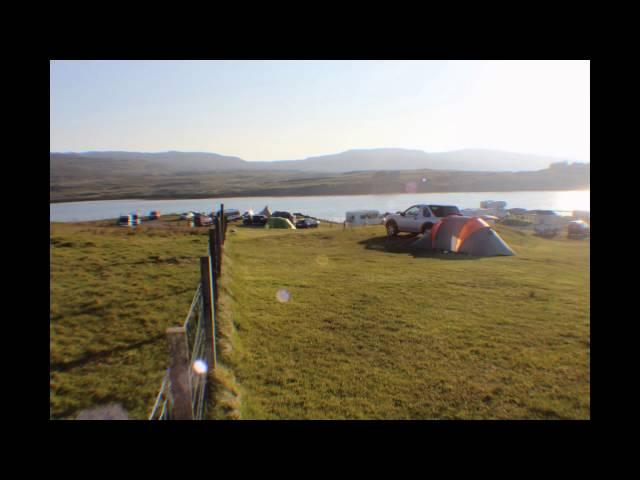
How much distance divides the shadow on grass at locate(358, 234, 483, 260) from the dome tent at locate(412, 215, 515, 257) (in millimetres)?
389

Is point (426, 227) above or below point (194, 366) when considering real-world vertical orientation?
above

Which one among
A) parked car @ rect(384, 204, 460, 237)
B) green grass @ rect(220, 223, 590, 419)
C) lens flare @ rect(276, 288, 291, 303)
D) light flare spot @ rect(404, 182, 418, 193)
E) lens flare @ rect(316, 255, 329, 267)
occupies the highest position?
light flare spot @ rect(404, 182, 418, 193)

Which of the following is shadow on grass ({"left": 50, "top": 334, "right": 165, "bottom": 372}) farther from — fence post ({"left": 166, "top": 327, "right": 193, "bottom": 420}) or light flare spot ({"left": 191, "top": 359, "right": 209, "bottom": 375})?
fence post ({"left": 166, "top": 327, "right": 193, "bottom": 420})

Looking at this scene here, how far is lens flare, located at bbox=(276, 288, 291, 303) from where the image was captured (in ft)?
28.4

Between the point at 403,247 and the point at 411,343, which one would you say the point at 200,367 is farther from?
the point at 403,247

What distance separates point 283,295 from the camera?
9.05 metres

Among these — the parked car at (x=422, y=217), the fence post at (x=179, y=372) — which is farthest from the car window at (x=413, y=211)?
the fence post at (x=179, y=372)

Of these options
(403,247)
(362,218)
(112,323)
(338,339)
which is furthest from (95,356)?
(362,218)

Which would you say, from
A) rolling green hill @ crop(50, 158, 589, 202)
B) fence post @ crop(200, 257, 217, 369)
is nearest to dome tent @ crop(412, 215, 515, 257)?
fence post @ crop(200, 257, 217, 369)

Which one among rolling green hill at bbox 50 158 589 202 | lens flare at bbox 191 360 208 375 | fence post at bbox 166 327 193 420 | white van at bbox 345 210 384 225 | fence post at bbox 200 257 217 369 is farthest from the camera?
rolling green hill at bbox 50 158 589 202

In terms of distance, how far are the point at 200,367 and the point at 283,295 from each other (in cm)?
451

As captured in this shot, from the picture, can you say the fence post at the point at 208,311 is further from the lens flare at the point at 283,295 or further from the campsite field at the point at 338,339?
the lens flare at the point at 283,295
